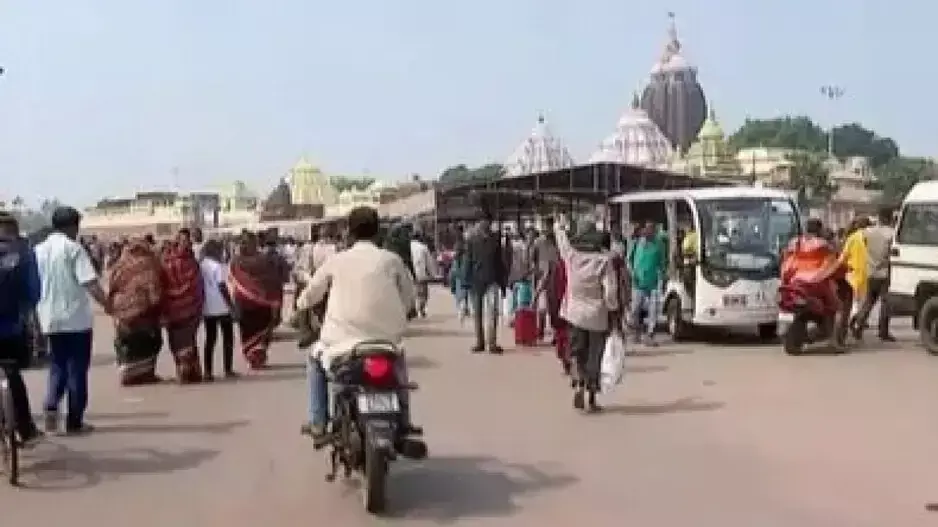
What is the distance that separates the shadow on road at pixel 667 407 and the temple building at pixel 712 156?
60.3 meters

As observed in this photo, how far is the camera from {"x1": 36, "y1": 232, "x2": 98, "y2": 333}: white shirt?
9.20m

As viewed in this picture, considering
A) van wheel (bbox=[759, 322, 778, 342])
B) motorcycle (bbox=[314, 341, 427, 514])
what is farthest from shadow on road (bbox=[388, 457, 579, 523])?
van wheel (bbox=[759, 322, 778, 342])

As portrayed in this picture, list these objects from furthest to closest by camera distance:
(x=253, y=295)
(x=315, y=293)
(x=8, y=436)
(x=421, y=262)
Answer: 1. (x=421, y=262)
2. (x=253, y=295)
3. (x=8, y=436)
4. (x=315, y=293)

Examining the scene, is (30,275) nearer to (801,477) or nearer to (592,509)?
(592,509)

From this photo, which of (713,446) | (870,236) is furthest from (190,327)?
(870,236)

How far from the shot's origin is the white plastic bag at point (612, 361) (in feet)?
35.1

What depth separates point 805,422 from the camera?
32.4 ft

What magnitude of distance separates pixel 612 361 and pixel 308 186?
93921mm

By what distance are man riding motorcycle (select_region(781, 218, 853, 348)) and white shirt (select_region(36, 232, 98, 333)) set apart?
29.5ft

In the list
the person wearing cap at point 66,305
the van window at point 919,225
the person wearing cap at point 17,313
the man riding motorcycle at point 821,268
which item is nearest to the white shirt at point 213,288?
the person wearing cap at point 66,305

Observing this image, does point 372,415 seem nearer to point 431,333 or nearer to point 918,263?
point 918,263

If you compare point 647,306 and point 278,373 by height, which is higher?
point 647,306

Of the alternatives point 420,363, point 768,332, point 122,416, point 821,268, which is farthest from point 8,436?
point 768,332

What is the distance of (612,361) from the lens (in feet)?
35.3
